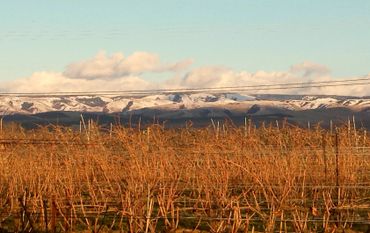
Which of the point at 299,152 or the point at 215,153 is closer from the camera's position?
the point at 215,153

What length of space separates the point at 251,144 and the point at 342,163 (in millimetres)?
2073

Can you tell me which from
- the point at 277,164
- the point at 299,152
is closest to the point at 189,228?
the point at 277,164

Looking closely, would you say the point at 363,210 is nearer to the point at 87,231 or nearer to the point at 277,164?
the point at 277,164

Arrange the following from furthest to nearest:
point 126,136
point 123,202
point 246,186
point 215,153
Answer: point 246,186, point 215,153, point 126,136, point 123,202

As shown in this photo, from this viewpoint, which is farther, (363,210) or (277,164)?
(363,210)

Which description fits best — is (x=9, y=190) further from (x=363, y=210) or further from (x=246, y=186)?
(x=363, y=210)

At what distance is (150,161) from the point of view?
13.5 meters

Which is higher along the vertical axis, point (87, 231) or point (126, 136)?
point (126, 136)

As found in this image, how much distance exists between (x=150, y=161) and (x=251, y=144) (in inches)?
109

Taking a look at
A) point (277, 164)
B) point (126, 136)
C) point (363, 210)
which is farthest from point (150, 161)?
point (363, 210)

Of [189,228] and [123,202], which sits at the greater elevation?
[123,202]

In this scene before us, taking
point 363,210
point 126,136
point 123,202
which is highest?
point 126,136

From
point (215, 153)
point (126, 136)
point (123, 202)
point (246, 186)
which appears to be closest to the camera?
point (123, 202)

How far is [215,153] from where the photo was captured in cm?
1359
